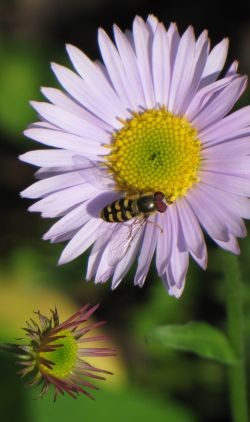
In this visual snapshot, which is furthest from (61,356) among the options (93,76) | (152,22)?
(152,22)

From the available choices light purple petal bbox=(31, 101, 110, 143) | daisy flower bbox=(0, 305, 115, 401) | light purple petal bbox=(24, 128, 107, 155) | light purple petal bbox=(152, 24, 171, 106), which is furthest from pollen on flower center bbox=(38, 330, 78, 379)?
light purple petal bbox=(152, 24, 171, 106)

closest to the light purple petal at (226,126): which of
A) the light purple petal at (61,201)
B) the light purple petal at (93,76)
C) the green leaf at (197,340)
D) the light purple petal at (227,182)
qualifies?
the light purple petal at (227,182)

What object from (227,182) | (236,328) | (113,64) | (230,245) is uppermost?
(113,64)

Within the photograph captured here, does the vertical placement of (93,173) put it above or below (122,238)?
above

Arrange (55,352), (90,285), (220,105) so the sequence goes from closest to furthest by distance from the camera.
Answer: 1. (55,352)
2. (220,105)
3. (90,285)

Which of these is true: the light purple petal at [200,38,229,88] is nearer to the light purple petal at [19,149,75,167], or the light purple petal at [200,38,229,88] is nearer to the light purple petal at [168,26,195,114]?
the light purple petal at [168,26,195,114]

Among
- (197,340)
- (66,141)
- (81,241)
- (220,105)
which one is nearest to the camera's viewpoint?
(220,105)

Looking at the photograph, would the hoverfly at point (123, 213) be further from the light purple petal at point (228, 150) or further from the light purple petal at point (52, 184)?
the light purple petal at point (228, 150)

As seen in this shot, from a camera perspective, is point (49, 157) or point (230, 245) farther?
point (49, 157)

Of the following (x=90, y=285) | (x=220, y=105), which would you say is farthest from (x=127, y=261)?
(x=90, y=285)

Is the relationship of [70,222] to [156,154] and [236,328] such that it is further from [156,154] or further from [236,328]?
[236,328]
